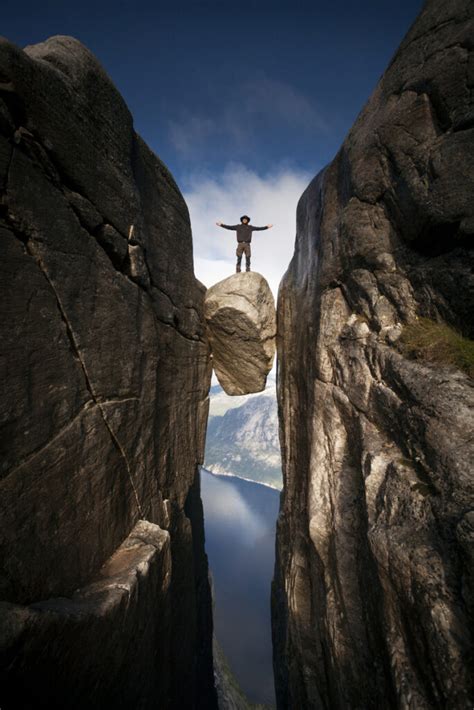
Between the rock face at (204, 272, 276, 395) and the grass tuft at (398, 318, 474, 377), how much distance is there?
6398mm

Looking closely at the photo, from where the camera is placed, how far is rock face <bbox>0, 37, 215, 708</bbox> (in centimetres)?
409

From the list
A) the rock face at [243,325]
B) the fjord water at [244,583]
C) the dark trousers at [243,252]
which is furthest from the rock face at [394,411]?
the fjord water at [244,583]

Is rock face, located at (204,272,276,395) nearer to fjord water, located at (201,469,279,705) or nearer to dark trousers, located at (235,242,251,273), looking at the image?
dark trousers, located at (235,242,251,273)

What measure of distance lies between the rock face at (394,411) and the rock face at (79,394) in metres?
4.32

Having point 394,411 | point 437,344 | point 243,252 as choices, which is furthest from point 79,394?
point 243,252

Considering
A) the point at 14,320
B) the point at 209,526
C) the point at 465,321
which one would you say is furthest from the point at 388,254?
the point at 209,526

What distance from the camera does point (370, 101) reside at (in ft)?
23.4

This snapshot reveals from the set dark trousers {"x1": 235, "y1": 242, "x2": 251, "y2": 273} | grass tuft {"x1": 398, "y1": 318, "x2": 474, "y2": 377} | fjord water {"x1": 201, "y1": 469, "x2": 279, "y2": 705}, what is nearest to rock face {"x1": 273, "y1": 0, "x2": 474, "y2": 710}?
grass tuft {"x1": 398, "y1": 318, "x2": 474, "y2": 377}

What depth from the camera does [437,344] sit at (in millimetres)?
4875

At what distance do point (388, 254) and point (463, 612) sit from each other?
245 inches

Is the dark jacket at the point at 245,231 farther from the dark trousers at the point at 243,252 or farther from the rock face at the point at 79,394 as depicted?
the rock face at the point at 79,394

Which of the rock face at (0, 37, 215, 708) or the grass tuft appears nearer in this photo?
the rock face at (0, 37, 215, 708)

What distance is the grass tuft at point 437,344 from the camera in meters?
4.49

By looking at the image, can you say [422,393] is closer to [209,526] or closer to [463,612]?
[463,612]
